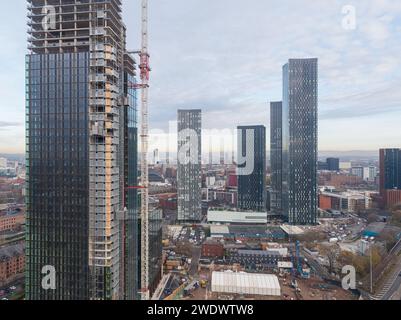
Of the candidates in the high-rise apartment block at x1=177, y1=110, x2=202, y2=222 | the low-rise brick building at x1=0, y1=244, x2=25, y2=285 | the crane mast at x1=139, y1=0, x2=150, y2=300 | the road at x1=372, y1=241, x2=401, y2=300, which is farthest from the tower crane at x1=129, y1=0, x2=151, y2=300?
the high-rise apartment block at x1=177, y1=110, x2=202, y2=222

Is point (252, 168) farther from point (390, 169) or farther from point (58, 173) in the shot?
point (58, 173)

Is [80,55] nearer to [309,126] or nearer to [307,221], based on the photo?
[309,126]

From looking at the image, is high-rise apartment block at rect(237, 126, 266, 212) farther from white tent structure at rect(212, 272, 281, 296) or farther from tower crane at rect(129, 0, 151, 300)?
tower crane at rect(129, 0, 151, 300)

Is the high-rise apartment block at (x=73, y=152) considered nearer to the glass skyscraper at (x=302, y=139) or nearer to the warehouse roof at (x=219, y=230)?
the warehouse roof at (x=219, y=230)

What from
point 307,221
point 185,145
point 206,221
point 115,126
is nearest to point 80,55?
point 115,126

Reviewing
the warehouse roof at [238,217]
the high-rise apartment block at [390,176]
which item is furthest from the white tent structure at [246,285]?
the high-rise apartment block at [390,176]
